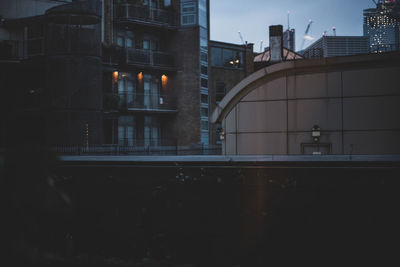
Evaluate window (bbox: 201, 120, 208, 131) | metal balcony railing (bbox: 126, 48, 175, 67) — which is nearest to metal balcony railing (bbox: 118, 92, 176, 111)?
metal balcony railing (bbox: 126, 48, 175, 67)

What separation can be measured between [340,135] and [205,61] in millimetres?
27762

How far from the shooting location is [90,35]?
31.8 m

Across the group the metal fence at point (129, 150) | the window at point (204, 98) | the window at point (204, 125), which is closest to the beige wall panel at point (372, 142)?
the metal fence at point (129, 150)

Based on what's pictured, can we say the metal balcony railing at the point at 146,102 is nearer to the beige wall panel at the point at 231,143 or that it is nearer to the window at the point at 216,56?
the window at the point at 216,56

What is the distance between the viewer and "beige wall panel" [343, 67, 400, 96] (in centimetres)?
2100

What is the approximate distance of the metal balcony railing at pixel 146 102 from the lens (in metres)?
39.3

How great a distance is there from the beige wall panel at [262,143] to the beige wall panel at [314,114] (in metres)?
0.93

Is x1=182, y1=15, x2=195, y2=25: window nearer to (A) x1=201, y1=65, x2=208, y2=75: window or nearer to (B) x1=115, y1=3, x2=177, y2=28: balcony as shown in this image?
(B) x1=115, y1=3, x2=177, y2=28: balcony

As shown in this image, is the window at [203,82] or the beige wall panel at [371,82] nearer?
the beige wall panel at [371,82]
